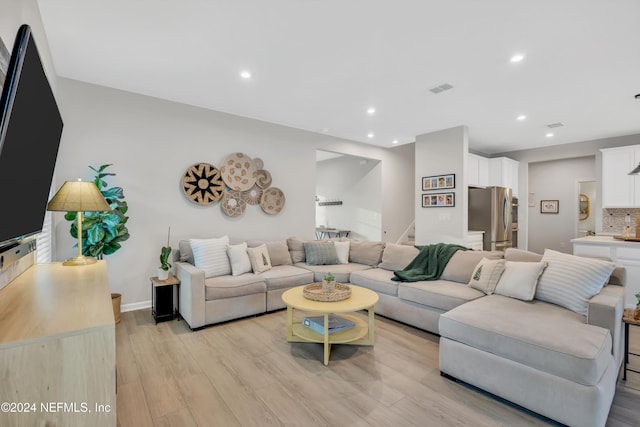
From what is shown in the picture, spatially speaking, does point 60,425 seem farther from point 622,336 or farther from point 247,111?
point 247,111

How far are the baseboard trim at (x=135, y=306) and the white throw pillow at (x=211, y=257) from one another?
913mm

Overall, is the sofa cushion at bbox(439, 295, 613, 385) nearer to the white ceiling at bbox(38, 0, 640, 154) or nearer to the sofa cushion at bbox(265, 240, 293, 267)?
the white ceiling at bbox(38, 0, 640, 154)

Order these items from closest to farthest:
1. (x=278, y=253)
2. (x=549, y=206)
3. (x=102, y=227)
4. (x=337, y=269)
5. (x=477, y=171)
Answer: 1. (x=102, y=227)
2. (x=337, y=269)
3. (x=278, y=253)
4. (x=477, y=171)
5. (x=549, y=206)

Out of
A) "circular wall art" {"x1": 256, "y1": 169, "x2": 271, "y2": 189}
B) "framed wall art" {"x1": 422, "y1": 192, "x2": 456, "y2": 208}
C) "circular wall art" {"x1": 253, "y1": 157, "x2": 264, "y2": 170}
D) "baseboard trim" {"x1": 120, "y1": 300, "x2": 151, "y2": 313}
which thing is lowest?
"baseboard trim" {"x1": 120, "y1": 300, "x2": 151, "y2": 313}

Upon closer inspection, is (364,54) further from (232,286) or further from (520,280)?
(232,286)

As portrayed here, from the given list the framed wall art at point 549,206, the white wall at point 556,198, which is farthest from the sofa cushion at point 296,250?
the framed wall art at point 549,206

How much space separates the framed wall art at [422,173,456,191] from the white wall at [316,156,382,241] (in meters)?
1.38

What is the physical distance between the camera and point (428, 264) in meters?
3.58

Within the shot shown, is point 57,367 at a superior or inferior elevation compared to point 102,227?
inferior

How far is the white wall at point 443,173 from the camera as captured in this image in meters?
4.96

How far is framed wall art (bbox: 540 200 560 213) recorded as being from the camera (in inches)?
268

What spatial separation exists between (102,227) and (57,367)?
2.63 meters

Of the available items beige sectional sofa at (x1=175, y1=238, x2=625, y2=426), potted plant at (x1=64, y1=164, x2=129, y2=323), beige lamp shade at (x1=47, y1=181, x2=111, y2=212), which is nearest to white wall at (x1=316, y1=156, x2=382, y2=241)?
beige sectional sofa at (x1=175, y1=238, x2=625, y2=426)

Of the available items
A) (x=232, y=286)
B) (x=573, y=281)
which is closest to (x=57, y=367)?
(x=232, y=286)
